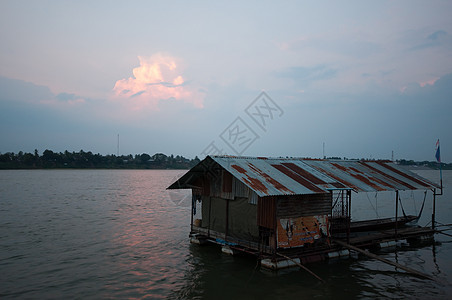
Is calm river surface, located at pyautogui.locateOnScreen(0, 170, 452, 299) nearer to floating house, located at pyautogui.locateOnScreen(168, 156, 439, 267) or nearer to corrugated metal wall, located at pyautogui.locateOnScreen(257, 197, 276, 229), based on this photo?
floating house, located at pyautogui.locateOnScreen(168, 156, 439, 267)

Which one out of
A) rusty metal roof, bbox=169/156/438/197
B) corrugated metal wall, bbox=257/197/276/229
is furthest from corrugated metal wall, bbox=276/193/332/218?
rusty metal roof, bbox=169/156/438/197

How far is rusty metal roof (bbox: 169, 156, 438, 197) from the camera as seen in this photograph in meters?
13.5

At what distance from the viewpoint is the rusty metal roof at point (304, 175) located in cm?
1351

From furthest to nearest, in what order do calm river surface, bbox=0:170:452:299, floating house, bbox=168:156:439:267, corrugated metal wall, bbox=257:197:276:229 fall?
1. floating house, bbox=168:156:439:267
2. corrugated metal wall, bbox=257:197:276:229
3. calm river surface, bbox=0:170:452:299

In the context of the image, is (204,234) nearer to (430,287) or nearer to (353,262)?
(353,262)

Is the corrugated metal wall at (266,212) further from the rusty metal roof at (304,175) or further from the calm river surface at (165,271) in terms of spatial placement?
the calm river surface at (165,271)

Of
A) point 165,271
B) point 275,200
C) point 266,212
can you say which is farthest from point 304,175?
point 165,271

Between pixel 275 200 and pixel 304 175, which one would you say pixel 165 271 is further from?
pixel 304 175

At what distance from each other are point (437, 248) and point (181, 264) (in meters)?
15.4

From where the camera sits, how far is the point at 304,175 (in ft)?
51.6

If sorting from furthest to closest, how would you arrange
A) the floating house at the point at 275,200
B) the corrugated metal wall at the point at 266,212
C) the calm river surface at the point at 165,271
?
the floating house at the point at 275,200 < the corrugated metal wall at the point at 266,212 < the calm river surface at the point at 165,271

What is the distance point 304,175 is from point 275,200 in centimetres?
304

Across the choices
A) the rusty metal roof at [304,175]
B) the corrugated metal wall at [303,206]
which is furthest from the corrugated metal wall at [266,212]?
the rusty metal roof at [304,175]

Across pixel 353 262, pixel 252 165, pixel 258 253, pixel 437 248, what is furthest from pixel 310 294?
pixel 437 248
